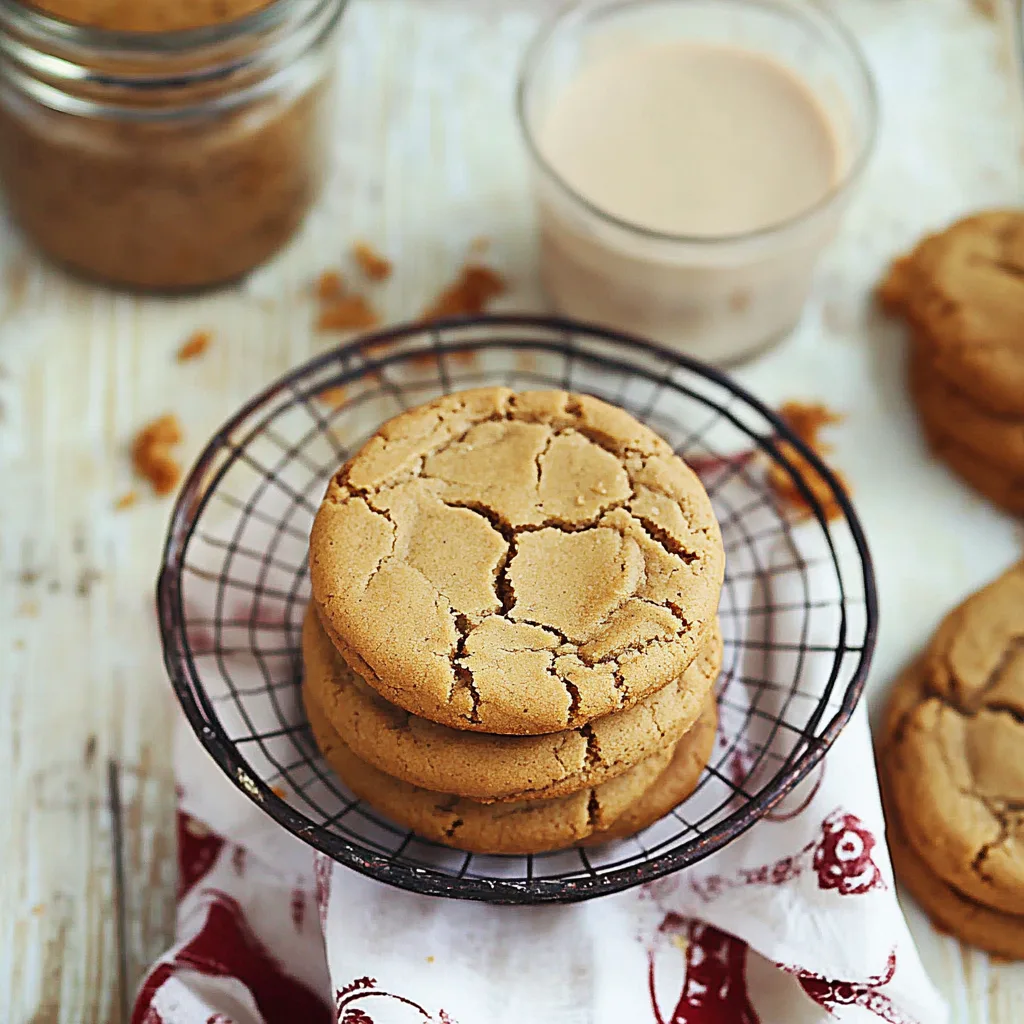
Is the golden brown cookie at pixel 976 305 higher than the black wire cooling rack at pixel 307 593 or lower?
higher

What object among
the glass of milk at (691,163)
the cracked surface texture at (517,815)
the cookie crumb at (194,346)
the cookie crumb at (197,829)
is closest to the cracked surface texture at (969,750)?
the cracked surface texture at (517,815)

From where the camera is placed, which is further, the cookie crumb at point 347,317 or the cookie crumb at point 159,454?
the cookie crumb at point 347,317

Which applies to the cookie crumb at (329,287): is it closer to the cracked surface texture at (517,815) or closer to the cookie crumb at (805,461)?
the cookie crumb at (805,461)

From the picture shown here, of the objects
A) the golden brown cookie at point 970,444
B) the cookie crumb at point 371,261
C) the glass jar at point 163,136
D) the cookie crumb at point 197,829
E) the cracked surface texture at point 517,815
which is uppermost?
the glass jar at point 163,136

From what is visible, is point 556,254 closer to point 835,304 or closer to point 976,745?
point 835,304

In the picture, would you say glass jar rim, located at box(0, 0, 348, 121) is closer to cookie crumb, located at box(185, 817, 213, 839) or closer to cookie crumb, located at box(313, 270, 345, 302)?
cookie crumb, located at box(313, 270, 345, 302)

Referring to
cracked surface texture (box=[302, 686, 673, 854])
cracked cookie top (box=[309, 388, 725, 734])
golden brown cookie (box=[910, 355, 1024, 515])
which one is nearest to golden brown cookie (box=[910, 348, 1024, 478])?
→ golden brown cookie (box=[910, 355, 1024, 515])

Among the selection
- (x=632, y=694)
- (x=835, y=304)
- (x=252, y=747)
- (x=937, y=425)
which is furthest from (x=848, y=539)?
(x=252, y=747)
